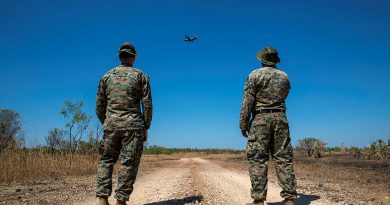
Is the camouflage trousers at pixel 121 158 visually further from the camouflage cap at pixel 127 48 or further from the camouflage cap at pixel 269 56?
the camouflage cap at pixel 269 56

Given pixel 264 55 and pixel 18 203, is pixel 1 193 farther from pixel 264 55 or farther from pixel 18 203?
pixel 264 55

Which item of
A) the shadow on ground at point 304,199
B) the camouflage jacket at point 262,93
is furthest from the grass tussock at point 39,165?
the shadow on ground at point 304,199

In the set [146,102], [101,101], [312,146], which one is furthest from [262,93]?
[312,146]

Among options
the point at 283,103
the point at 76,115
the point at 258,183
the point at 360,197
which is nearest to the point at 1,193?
the point at 258,183

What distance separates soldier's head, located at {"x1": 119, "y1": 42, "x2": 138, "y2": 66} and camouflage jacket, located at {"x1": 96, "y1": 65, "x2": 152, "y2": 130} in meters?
0.13

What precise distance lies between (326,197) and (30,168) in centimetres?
933

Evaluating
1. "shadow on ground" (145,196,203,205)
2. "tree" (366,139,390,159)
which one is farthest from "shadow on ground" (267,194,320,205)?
"tree" (366,139,390,159)

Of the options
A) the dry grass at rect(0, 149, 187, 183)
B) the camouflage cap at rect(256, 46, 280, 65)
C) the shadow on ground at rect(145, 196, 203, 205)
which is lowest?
the shadow on ground at rect(145, 196, 203, 205)

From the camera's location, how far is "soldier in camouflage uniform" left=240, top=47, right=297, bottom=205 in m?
6.05

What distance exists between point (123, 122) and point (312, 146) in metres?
48.4

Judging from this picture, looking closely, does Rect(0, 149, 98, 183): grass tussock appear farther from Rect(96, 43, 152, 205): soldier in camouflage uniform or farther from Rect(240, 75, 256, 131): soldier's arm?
Rect(240, 75, 256, 131): soldier's arm

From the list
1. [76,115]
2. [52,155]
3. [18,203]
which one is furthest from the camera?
[76,115]

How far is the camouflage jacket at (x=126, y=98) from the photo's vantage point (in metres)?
6.19

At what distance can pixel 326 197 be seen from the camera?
785cm
